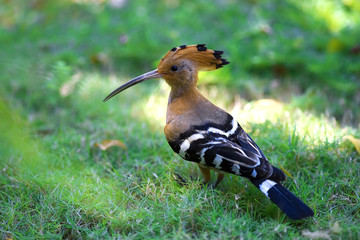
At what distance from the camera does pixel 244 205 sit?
106 inches

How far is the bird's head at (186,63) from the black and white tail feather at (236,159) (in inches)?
17.4

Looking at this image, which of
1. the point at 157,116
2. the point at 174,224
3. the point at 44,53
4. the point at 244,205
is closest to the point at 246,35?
the point at 157,116

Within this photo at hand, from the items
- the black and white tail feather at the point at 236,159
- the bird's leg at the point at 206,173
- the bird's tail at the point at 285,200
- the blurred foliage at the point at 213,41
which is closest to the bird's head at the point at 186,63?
the black and white tail feather at the point at 236,159

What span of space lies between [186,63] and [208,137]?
0.62m

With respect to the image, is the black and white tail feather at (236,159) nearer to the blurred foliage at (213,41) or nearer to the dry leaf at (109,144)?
the dry leaf at (109,144)

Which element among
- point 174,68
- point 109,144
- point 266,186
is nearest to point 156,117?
point 109,144

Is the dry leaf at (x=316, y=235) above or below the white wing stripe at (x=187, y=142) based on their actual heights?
below

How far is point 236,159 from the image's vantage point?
2.56 m

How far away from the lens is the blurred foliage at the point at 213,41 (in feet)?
15.1

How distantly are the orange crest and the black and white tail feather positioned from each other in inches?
20.4

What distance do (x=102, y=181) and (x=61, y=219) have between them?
49 cm

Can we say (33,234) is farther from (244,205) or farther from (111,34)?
(111,34)

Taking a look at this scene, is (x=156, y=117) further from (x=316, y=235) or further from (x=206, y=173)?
(x=316, y=235)

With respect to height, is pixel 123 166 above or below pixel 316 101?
below
